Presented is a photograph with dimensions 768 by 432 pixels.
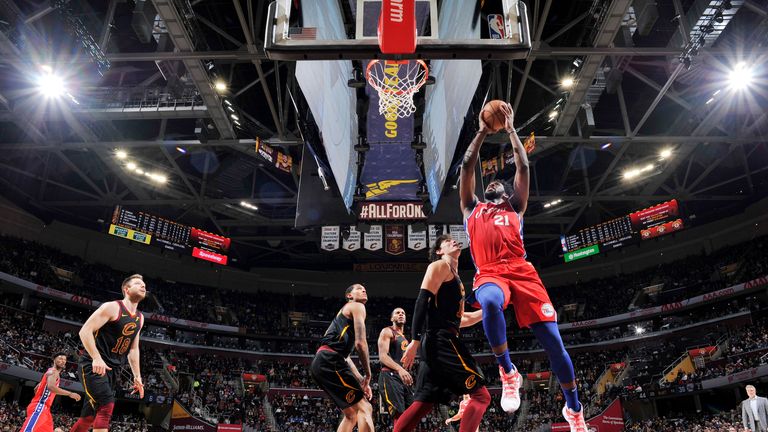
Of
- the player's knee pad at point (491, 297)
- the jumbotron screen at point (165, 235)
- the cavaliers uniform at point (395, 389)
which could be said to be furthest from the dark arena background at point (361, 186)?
the cavaliers uniform at point (395, 389)

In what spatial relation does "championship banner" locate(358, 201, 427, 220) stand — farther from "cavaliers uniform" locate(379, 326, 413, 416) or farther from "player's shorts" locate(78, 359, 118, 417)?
"player's shorts" locate(78, 359, 118, 417)

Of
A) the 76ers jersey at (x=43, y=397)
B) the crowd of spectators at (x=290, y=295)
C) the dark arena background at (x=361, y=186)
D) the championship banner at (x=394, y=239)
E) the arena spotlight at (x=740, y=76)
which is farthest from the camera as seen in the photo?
the crowd of spectators at (x=290, y=295)

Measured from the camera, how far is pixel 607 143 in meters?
18.0

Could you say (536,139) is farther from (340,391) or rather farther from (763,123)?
(340,391)

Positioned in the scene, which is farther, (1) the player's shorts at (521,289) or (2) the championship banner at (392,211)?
(2) the championship banner at (392,211)

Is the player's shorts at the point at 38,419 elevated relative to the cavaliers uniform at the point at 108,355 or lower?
lower

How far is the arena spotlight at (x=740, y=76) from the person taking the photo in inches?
578

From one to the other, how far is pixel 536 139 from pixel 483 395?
14.6 m

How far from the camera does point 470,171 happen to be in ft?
15.0

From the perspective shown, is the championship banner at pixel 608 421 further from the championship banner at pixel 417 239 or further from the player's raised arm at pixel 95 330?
the player's raised arm at pixel 95 330

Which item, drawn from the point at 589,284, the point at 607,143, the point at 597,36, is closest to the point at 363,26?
the point at 597,36

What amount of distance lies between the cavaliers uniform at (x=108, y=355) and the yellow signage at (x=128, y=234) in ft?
64.7

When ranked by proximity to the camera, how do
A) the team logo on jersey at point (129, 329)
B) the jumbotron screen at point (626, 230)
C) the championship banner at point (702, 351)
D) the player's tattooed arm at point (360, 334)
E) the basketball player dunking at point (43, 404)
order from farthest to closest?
the championship banner at point (702, 351) < the jumbotron screen at point (626, 230) < the basketball player dunking at point (43, 404) < the team logo on jersey at point (129, 329) < the player's tattooed arm at point (360, 334)

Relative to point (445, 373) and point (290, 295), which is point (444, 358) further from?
point (290, 295)
